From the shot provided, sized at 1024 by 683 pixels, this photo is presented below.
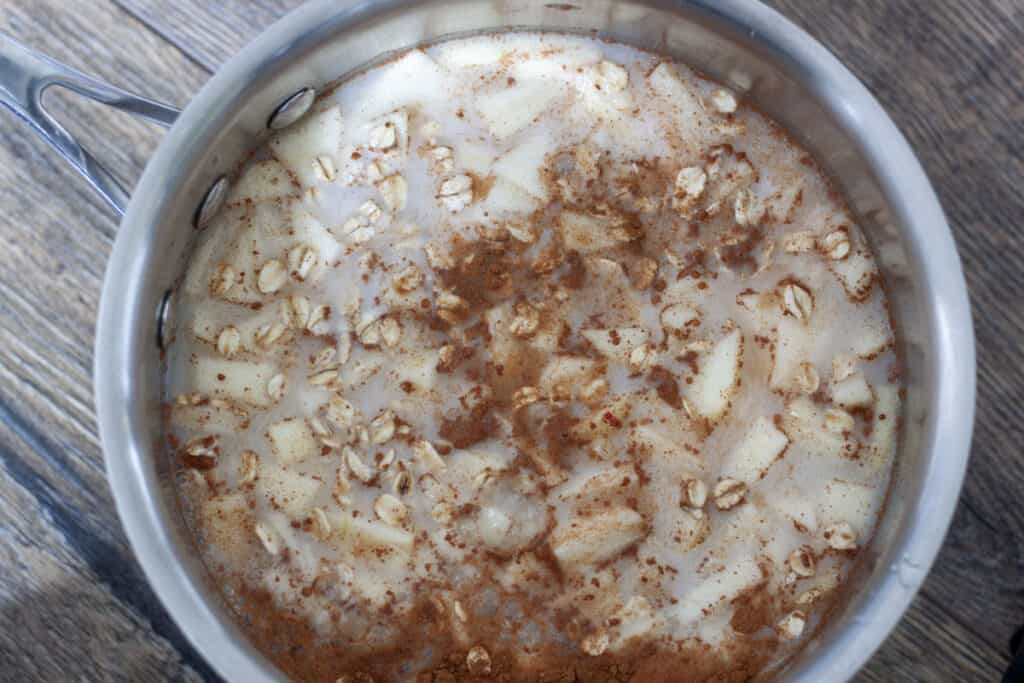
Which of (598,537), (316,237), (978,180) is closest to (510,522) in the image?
(598,537)

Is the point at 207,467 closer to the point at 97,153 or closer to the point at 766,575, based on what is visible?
the point at 97,153

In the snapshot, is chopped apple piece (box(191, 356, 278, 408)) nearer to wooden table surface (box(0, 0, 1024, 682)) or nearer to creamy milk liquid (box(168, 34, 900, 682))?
creamy milk liquid (box(168, 34, 900, 682))

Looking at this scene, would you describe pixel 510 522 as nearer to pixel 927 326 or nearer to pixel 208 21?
pixel 927 326

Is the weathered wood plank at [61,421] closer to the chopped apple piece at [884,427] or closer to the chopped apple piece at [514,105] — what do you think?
the chopped apple piece at [514,105]

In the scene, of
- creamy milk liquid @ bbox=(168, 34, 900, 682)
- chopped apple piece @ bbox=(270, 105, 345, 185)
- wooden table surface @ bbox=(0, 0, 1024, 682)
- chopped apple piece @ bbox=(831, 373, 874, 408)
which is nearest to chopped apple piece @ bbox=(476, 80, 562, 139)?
creamy milk liquid @ bbox=(168, 34, 900, 682)

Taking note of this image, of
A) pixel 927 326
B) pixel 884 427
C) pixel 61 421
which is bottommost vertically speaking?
pixel 61 421

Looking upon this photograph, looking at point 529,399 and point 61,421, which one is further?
point 61,421

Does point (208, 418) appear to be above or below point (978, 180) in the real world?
below
